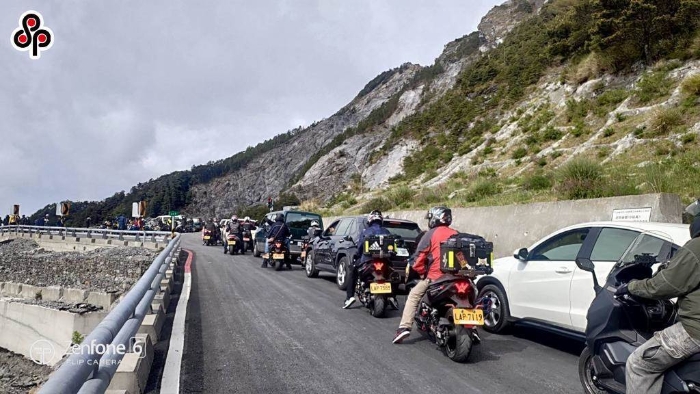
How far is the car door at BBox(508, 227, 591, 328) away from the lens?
6.21 metres

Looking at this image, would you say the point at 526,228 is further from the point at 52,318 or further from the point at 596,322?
the point at 52,318

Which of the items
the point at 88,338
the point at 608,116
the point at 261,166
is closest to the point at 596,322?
the point at 88,338

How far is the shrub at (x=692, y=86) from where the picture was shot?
61.2 feet

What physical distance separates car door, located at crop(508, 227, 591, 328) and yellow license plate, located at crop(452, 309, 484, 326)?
3.72ft

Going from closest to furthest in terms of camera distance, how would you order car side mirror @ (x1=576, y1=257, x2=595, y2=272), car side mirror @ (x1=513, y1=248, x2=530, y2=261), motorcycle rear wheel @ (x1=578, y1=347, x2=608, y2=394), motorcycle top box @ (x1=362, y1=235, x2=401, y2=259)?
motorcycle rear wheel @ (x1=578, y1=347, x2=608, y2=394), car side mirror @ (x1=576, y1=257, x2=595, y2=272), car side mirror @ (x1=513, y1=248, x2=530, y2=261), motorcycle top box @ (x1=362, y1=235, x2=401, y2=259)

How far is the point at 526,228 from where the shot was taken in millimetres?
12281

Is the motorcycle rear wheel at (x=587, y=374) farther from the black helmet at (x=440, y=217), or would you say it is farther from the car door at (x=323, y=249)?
the car door at (x=323, y=249)

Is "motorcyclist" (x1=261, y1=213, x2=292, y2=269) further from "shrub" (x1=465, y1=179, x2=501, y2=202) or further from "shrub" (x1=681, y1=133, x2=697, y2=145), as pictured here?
"shrub" (x1=681, y1=133, x2=697, y2=145)

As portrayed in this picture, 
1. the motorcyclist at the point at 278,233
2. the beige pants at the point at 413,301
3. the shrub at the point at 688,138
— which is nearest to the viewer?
the beige pants at the point at 413,301

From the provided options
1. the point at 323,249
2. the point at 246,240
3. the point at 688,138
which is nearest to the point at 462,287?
the point at 323,249

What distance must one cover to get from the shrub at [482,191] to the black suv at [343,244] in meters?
7.93

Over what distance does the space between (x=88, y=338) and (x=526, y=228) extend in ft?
35.4

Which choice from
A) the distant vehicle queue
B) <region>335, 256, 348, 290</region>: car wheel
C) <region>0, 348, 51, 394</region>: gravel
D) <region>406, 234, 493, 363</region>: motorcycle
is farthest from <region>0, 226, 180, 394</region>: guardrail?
<region>335, 256, 348, 290</region>: car wheel

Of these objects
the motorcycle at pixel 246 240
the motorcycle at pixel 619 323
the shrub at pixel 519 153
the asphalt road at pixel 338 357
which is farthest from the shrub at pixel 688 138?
the motorcycle at pixel 246 240
